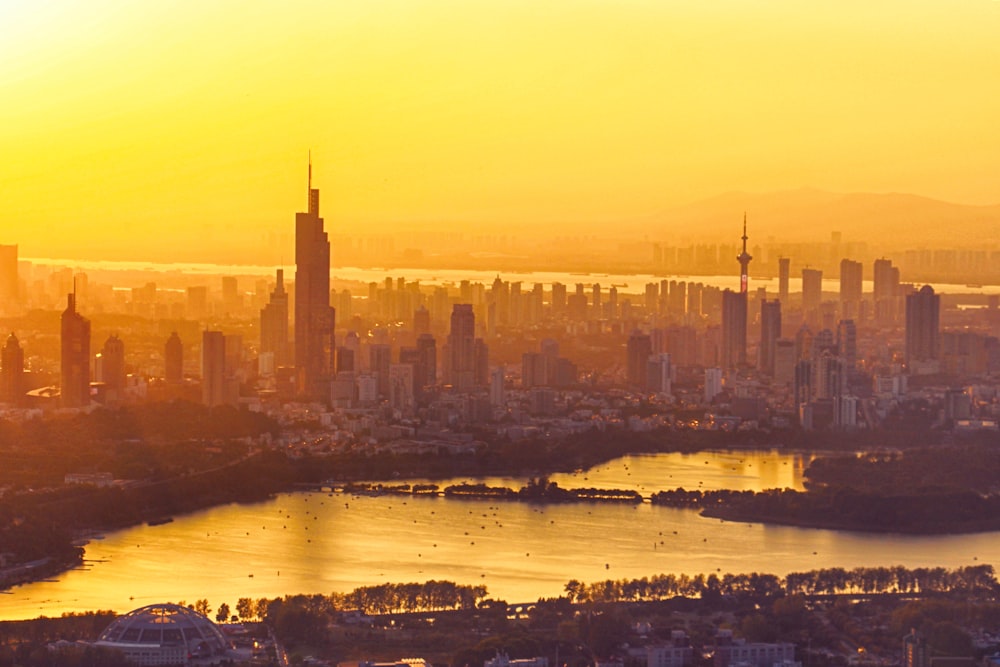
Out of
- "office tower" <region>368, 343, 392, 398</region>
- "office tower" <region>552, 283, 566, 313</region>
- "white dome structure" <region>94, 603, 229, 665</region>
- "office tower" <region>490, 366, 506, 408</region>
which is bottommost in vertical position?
"white dome structure" <region>94, 603, 229, 665</region>

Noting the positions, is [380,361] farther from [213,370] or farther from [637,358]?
[637,358]

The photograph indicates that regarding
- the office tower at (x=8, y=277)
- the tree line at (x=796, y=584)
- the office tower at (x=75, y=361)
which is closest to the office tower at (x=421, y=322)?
the office tower at (x=8, y=277)

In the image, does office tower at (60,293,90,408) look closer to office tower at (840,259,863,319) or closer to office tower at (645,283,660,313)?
office tower at (840,259,863,319)

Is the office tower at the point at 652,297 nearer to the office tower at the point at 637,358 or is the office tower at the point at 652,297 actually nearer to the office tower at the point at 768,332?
the office tower at the point at 768,332

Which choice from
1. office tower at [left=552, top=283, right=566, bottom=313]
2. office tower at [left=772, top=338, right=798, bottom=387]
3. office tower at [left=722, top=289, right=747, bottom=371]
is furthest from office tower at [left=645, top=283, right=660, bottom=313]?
office tower at [left=772, top=338, right=798, bottom=387]

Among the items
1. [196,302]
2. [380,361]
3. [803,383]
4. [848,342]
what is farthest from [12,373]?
[196,302]

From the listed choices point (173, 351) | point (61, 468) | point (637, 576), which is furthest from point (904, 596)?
point (173, 351)
